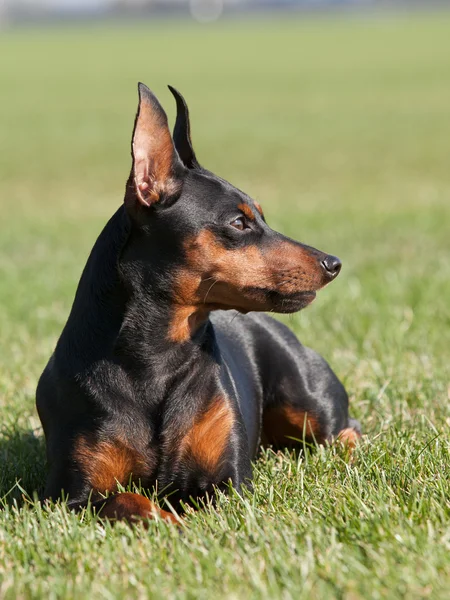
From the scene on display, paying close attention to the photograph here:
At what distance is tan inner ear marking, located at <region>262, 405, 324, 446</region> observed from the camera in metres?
5.09

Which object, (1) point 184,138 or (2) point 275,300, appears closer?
(2) point 275,300

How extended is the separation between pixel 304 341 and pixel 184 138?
2906 millimetres

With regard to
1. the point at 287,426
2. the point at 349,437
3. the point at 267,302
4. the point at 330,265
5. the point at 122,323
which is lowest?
the point at 287,426

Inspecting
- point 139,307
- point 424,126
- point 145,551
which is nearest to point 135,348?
point 139,307

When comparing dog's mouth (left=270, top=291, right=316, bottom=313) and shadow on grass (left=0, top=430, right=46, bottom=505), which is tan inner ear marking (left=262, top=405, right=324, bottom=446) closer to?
A: dog's mouth (left=270, top=291, right=316, bottom=313)

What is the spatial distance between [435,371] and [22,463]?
277 cm

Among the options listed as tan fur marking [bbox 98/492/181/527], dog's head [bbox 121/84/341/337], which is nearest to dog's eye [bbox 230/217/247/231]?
dog's head [bbox 121/84/341/337]

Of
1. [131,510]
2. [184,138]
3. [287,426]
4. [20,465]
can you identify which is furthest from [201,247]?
[20,465]

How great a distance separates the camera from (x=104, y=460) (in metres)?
4.03

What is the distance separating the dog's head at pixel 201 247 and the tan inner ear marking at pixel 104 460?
668 millimetres

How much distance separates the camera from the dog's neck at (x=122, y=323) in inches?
161

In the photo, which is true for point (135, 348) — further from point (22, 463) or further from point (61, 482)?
point (22, 463)

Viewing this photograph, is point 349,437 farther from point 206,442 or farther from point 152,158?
point 152,158

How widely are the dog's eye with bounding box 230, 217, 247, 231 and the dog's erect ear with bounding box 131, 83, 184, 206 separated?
0.28 metres
